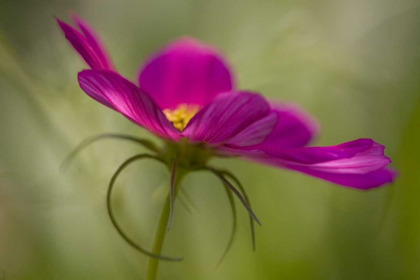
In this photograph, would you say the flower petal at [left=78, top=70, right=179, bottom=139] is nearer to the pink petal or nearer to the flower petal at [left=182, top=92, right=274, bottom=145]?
the flower petal at [left=182, top=92, right=274, bottom=145]

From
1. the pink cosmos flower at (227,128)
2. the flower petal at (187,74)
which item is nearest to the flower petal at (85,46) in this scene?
the pink cosmos flower at (227,128)

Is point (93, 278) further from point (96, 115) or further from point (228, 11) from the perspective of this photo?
point (228, 11)

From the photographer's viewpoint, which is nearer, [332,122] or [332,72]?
[332,72]

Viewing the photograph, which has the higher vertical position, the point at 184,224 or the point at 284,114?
the point at 284,114

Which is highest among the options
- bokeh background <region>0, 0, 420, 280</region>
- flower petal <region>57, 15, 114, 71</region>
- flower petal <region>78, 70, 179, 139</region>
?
flower petal <region>57, 15, 114, 71</region>

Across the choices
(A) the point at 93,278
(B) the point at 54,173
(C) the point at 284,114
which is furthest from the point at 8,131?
(C) the point at 284,114

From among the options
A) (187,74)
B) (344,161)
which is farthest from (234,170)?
(344,161)

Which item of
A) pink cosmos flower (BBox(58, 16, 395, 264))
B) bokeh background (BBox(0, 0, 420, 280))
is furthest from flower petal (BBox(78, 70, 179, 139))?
bokeh background (BBox(0, 0, 420, 280))
